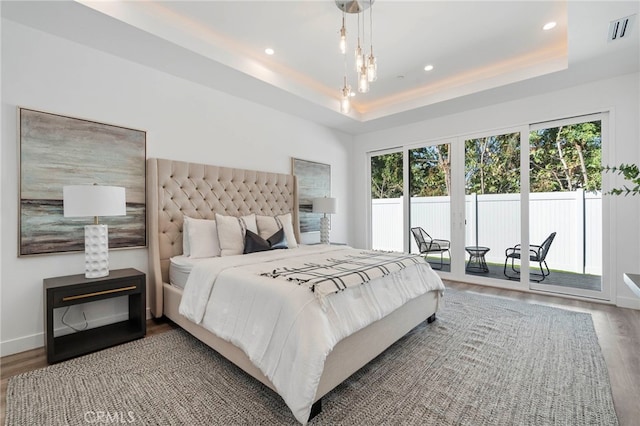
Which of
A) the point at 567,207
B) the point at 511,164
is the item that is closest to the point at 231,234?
the point at 511,164

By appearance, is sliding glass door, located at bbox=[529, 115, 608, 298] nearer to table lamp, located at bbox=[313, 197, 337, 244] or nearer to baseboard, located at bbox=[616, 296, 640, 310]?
baseboard, located at bbox=[616, 296, 640, 310]

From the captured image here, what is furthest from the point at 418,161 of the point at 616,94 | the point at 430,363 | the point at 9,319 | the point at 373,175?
the point at 9,319

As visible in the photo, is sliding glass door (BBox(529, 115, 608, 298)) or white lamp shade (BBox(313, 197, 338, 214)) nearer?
sliding glass door (BBox(529, 115, 608, 298))

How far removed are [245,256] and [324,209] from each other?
211 centimetres

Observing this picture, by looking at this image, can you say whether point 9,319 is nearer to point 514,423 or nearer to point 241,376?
point 241,376

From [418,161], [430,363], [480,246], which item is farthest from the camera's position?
[418,161]

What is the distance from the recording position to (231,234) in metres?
3.24

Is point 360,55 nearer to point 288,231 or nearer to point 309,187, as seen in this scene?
point 288,231

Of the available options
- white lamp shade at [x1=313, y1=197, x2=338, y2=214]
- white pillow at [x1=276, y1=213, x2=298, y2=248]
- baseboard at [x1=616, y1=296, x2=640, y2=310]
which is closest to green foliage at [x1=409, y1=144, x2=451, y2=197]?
white lamp shade at [x1=313, y1=197, x2=338, y2=214]

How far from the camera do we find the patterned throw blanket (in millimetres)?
1848

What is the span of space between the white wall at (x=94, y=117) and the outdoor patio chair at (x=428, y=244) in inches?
113

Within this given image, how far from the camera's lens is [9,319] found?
2.36 m

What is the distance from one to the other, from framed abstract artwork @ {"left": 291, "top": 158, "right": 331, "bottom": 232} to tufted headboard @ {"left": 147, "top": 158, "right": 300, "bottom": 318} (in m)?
0.60

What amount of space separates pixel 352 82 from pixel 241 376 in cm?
376
